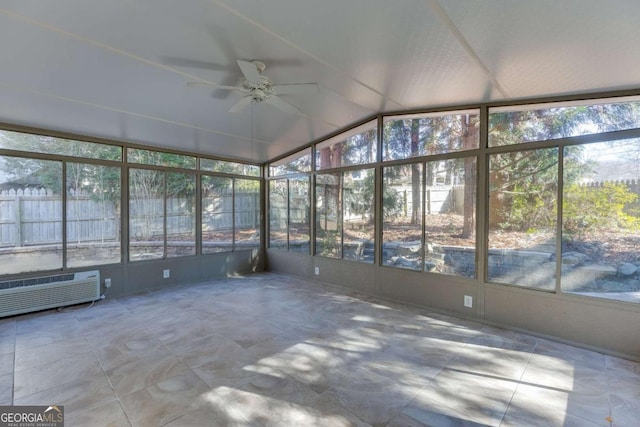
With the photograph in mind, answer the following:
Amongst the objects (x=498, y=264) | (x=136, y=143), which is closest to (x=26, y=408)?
(x=136, y=143)

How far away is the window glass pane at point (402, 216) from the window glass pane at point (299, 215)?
5.73 feet

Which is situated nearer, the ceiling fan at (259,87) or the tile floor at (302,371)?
the tile floor at (302,371)

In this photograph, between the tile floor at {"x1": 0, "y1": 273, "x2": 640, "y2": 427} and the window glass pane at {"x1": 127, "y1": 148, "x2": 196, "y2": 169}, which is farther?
the window glass pane at {"x1": 127, "y1": 148, "x2": 196, "y2": 169}

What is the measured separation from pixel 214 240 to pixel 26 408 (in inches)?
161

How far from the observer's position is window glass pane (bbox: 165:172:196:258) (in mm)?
5527

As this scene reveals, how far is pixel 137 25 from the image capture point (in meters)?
2.28

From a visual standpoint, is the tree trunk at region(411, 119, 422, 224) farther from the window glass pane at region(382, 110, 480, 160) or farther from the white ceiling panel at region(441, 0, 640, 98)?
the white ceiling panel at region(441, 0, 640, 98)

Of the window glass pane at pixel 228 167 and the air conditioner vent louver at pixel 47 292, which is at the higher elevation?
the window glass pane at pixel 228 167

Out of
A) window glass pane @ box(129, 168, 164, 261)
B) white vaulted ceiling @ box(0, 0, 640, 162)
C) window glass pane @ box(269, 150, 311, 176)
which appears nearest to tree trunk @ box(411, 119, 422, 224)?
white vaulted ceiling @ box(0, 0, 640, 162)

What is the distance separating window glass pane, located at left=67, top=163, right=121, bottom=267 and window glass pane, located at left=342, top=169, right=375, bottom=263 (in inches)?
147

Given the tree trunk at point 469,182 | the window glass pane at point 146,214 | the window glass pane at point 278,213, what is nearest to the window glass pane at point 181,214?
the window glass pane at point 146,214

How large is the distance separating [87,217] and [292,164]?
11.6 ft

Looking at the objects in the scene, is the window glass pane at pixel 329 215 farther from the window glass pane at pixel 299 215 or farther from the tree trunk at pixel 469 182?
the tree trunk at pixel 469 182

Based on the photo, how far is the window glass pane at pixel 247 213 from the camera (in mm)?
6520
